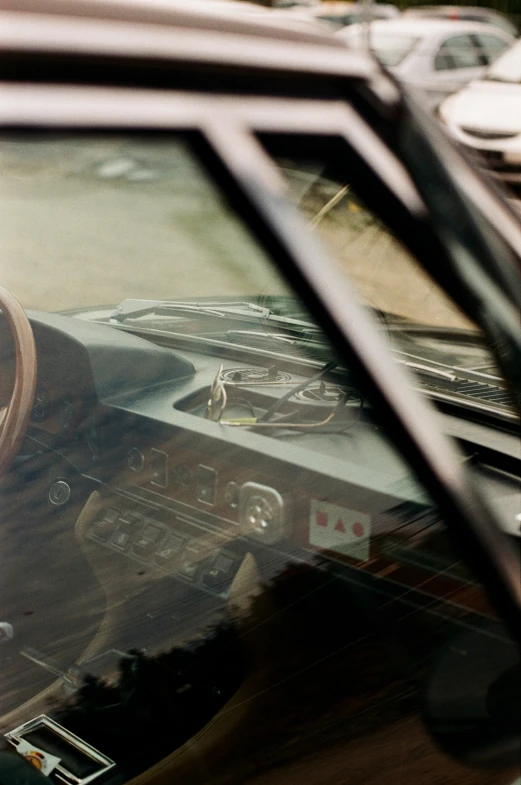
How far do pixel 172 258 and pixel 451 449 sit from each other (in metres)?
0.40

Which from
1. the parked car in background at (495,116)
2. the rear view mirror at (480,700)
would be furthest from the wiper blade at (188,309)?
the parked car in background at (495,116)

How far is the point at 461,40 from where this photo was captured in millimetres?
13508

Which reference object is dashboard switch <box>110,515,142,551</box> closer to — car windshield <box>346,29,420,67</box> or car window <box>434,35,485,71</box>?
car windshield <box>346,29,420,67</box>

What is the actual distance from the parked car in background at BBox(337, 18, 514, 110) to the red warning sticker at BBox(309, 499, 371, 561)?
38.8ft

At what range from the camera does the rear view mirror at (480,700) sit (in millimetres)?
1109

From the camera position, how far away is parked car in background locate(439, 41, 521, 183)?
1002 centimetres

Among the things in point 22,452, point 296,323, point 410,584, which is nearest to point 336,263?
point 296,323

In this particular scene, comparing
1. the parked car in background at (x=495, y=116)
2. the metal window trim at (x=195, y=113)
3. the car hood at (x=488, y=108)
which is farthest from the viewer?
the car hood at (x=488, y=108)

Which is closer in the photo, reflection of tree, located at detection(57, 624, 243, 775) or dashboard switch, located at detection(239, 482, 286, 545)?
reflection of tree, located at detection(57, 624, 243, 775)

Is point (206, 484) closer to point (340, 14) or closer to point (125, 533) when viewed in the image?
point (125, 533)

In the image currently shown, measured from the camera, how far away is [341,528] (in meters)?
1.24

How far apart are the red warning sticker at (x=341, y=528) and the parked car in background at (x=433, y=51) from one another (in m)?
11.8

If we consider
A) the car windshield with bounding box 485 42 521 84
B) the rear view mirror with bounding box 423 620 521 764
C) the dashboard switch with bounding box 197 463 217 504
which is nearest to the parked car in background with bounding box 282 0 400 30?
the car windshield with bounding box 485 42 521 84

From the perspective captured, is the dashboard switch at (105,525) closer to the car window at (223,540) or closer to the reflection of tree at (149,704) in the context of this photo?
the car window at (223,540)
